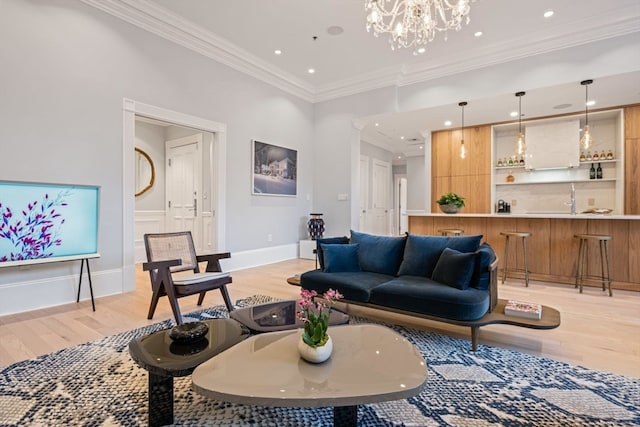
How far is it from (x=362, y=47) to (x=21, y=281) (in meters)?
5.08

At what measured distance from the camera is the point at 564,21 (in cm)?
433

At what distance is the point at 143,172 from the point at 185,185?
0.92m

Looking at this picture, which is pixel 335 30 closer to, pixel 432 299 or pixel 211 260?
pixel 211 260

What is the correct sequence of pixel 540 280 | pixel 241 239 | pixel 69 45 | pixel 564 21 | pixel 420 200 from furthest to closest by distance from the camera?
pixel 420 200 < pixel 241 239 < pixel 540 280 < pixel 564 21 < pixel 69 45

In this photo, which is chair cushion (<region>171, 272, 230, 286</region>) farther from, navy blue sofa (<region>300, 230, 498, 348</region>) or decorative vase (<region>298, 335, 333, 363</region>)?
decorative vase (<region>298, 335, 333, 363</region>)

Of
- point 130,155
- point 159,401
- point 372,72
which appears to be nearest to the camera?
point 159,401

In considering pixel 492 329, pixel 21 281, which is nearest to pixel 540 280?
pixel 492 329

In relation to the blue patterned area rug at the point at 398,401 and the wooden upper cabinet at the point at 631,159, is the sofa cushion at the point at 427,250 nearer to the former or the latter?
the blue patterned area rug at the point at 398,401

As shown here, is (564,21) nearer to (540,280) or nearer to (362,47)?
(362,47)

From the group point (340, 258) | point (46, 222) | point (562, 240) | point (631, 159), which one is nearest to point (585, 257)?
point (562, 240)

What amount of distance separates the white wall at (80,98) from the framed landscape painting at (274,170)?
62cm

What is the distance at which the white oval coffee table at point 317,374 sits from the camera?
3.95ft

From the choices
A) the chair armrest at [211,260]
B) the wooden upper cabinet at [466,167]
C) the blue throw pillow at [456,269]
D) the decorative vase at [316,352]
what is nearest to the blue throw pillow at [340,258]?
the blue throw pillow at [456,269]

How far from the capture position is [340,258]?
131 inches
